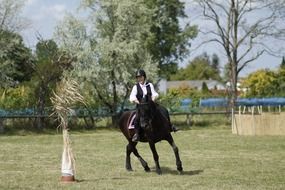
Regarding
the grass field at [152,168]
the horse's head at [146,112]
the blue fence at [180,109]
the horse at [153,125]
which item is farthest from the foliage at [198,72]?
the horse's head at [146,112]

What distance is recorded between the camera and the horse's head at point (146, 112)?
12.0m

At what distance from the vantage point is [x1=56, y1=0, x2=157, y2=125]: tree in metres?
34.2

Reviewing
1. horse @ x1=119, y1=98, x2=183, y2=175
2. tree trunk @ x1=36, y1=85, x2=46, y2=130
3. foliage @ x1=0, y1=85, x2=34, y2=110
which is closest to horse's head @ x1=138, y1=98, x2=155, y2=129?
horse @ x1=119, y1=98, x2=183, y2=175

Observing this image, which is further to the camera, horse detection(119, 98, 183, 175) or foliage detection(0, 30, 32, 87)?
foliage detection(0, 30, 32, 87)

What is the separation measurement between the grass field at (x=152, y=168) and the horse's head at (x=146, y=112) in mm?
1075

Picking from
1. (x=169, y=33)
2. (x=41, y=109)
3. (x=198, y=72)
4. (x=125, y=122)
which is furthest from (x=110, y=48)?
(x=198, y=72)

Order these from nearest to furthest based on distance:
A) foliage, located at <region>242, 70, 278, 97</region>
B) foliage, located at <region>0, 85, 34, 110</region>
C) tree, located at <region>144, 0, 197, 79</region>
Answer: foliage, located at <region>0, 85, 34, 110</region>
tree, located at <region>144, 0, 197, 79</region>
foliage, located at <region>242, 70, 278, 97</region>

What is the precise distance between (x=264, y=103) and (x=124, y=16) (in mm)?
15956

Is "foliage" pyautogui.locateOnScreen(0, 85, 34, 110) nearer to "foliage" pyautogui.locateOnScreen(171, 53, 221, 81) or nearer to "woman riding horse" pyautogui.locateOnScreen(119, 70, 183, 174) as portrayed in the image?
"woman riding horse" pyautogui.locateOnScreen(119, 70, 183, 174)

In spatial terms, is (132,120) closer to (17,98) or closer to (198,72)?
(17,98)

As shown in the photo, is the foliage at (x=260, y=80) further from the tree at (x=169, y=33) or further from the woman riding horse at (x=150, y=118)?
the woman riding horse at (x=150, y=118)

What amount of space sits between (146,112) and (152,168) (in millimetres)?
1986

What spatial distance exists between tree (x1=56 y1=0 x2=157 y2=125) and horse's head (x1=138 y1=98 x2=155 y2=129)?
21.6 m

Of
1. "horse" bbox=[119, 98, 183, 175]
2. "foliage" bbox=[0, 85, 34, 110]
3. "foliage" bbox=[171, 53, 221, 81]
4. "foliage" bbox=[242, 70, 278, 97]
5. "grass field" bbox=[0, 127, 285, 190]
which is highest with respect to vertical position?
"foliage" bbox=[171, 53, 221, 81]
